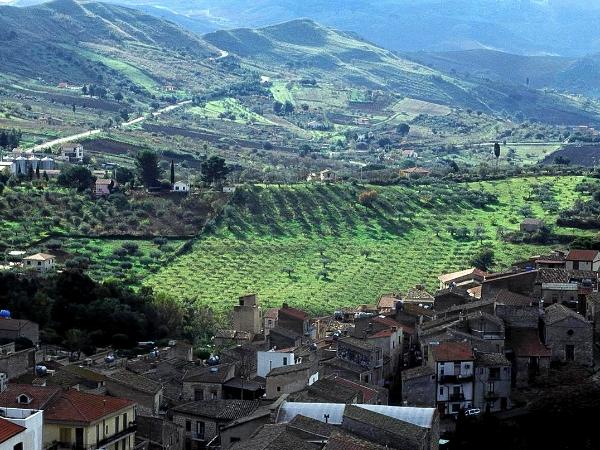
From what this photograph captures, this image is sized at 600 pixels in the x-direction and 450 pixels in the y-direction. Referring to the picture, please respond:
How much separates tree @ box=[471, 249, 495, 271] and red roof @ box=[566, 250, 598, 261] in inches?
632

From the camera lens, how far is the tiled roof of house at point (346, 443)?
2906 cm

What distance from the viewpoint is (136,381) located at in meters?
37.6

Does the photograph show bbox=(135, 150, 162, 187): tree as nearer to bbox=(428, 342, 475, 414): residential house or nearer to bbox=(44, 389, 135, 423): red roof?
bbox=(428, 342, 475, 414): residential house

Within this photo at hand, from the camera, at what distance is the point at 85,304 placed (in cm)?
5353

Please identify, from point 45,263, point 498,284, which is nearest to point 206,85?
point 45,263

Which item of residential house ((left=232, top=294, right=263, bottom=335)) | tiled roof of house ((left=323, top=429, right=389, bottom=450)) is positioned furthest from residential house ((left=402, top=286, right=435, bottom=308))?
tiled roof of house ((left=323, top=429, right=389, bottom=450))

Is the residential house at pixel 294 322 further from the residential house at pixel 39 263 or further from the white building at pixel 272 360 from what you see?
the residential house at pixel 39 263

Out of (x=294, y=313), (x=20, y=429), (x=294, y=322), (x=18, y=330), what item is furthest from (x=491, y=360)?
(x=18, y=330)

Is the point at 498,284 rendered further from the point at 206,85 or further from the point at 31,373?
the point at 206,85

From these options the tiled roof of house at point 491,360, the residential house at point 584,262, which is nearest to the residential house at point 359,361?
the tiled roof of house at point 491,360

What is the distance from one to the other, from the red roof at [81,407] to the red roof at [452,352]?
360 inches

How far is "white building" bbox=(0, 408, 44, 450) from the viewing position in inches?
990

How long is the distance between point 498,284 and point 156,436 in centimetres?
1501

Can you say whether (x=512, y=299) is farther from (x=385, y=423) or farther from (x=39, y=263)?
(x=39, y=263)
